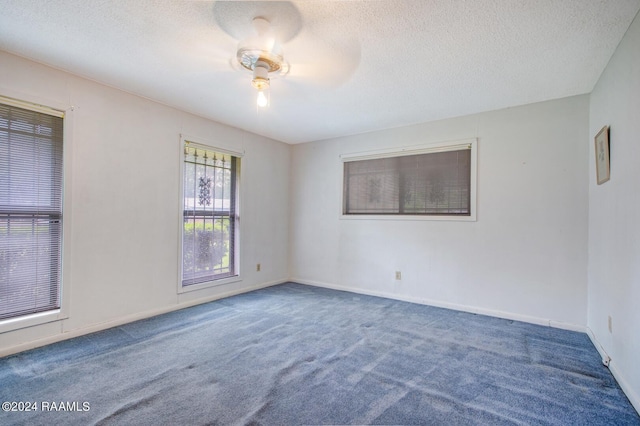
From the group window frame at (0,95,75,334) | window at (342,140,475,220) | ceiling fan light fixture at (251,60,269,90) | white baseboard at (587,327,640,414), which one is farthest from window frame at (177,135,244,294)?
white baseboard at (587,327,640,414)

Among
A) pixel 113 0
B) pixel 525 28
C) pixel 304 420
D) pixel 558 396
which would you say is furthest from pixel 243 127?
pixel 558 396

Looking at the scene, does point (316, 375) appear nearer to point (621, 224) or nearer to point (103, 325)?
point (103, 325)

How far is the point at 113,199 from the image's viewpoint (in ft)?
10.2

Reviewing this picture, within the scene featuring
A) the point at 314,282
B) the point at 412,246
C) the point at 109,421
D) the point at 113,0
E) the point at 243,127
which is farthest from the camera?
the point at 314,282

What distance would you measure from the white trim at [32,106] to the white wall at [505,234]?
11.5 feet

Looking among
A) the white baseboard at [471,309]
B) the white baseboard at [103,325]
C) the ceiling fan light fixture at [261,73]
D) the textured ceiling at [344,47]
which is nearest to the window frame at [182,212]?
the white baseboard at [103,325]

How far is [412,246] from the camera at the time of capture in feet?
13.6

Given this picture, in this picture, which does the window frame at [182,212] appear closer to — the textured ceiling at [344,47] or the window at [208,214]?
the window at [208,214]

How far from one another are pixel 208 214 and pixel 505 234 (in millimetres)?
3683

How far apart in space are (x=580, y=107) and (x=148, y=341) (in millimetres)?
4814

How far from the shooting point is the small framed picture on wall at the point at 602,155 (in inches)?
97.4

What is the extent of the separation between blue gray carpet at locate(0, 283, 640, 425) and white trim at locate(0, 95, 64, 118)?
2.04m

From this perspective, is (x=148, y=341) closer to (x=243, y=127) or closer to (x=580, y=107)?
(x=243, y=127)

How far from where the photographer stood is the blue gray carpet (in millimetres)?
1809
